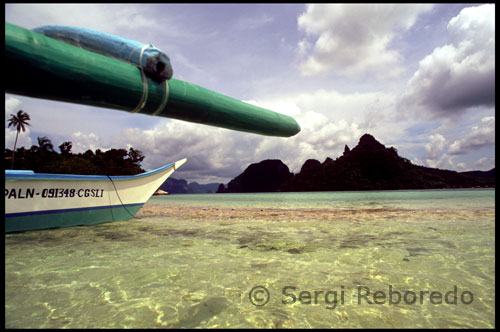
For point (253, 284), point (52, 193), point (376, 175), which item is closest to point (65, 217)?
point (52, 193)

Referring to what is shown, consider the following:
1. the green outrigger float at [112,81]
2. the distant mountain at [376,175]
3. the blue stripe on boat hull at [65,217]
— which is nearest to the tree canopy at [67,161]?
the blue stripe on boat hull at [65,217]

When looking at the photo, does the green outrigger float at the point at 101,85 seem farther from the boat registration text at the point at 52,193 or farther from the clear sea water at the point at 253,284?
the boat registration text at the point at 52,193

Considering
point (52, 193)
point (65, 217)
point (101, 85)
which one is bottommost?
point (65, 217)

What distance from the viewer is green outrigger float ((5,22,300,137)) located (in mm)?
1033

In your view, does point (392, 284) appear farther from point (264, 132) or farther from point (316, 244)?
point (264, 132)

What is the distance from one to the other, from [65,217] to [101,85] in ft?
30.4

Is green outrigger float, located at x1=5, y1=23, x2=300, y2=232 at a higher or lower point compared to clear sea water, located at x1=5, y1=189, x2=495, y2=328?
higher

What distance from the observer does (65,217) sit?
8.39 metres

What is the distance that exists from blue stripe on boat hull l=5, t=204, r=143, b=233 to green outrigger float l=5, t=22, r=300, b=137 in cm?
853

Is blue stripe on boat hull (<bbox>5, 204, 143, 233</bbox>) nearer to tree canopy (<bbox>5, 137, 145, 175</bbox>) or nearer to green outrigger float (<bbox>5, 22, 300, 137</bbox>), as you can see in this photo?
green outrigger float (<bbox>5, 22, 300, 137</bbox>)

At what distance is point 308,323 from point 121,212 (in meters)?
9.73

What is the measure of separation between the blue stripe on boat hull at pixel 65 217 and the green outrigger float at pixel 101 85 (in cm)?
853

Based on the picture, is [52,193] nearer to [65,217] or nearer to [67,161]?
[65,217]

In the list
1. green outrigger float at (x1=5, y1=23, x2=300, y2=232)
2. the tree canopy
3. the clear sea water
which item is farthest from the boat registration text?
the tree canopy
